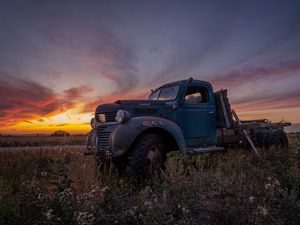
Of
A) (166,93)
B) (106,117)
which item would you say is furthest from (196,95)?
(106,117)

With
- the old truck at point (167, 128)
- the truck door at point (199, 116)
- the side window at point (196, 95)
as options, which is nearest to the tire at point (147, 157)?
the old truck at point (167, 128)

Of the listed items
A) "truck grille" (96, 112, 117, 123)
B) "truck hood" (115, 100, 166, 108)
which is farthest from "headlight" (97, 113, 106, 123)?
"truck hood" (115, 100, 166, 108)

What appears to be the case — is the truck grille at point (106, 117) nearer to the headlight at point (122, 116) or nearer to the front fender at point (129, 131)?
the headlight at point (122, 116)

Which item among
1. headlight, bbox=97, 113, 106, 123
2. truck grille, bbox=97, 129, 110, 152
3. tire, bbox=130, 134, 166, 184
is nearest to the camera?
tire, bbox=130, 134, 166, 184

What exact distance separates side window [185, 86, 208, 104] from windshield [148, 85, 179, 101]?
1.33 ft

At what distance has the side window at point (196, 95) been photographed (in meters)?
8.24

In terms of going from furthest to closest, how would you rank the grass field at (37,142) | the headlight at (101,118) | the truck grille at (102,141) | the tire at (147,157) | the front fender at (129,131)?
the grass field at (37,142), the headlight at (101,118), the truck grille at (102,141), the front fender at (129,131), the tire at (147,157)

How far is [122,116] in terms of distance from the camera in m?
6.35

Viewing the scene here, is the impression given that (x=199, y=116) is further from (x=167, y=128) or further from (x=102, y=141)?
(x=102, y=141)

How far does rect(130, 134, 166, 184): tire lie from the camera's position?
5.97m

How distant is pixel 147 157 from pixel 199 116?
2485 mm

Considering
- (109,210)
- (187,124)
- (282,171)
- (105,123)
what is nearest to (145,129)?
(105,123)

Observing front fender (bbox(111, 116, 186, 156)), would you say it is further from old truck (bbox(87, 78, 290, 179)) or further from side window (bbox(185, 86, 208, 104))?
side window (bbox(185, 86, 208, 104))

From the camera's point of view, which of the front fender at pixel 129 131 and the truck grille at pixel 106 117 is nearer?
the front fender at pixel 129 131
